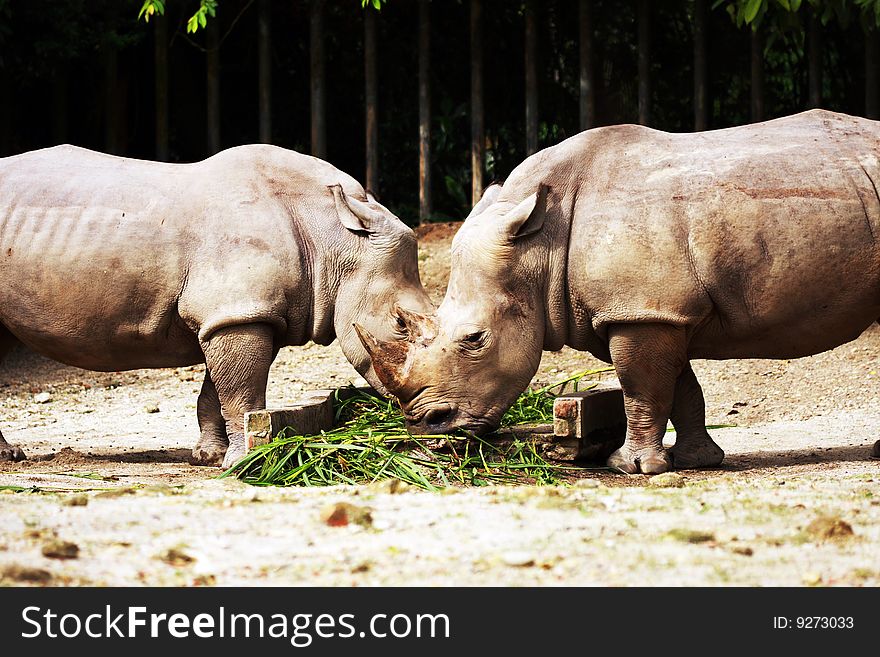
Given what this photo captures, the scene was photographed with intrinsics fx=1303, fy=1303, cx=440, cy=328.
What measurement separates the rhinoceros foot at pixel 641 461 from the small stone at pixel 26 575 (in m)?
3.58

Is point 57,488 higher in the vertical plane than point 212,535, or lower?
lower

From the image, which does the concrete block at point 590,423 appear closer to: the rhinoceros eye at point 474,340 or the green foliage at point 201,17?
the rhinoceros eye at point 474,340

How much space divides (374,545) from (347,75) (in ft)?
27.9

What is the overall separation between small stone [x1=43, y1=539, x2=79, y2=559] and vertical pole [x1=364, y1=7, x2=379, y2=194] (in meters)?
7.42

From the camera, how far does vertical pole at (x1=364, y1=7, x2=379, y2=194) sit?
10.8 m

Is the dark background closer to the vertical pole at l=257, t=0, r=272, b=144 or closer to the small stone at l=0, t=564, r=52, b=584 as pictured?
the vertical pole at l=257, t=0, r=272, b=144

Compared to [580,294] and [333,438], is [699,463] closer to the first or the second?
[580,294]

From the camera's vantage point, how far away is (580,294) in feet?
20.8

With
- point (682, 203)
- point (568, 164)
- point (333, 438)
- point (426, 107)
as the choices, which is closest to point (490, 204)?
point (568, 164)

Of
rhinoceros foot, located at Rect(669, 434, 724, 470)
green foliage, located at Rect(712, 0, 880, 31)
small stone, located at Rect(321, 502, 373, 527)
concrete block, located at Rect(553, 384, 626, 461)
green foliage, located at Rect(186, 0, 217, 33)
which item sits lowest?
rhinoceros foot, located at Rect(669, 434, 724, 470)

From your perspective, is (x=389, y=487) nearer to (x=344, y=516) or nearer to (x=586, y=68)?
(x=344, y=516)

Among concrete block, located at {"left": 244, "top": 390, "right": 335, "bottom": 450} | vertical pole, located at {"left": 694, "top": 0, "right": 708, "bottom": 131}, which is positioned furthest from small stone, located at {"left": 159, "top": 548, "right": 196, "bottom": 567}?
vertical pole, located at {"left": 694, "top": 0, "right": 708, "bottom": 131}

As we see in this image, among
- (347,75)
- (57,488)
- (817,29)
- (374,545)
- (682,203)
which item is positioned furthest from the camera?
(347,75)

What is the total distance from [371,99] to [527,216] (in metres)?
4.88
